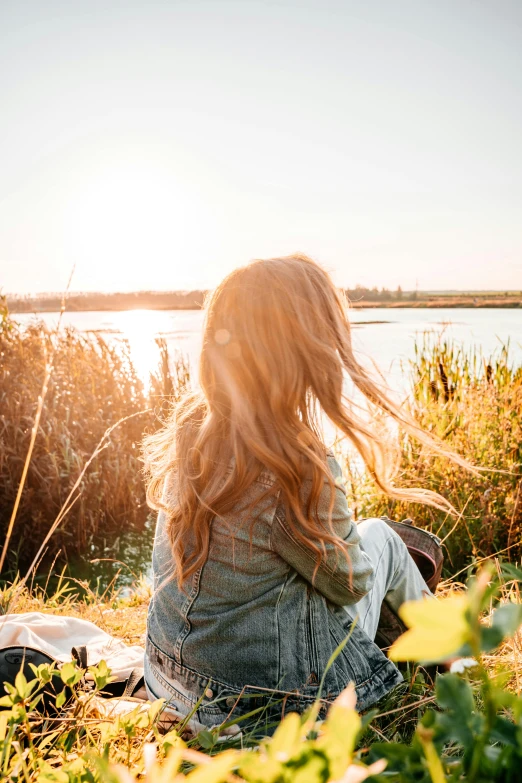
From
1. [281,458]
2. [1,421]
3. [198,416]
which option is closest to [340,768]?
[281,458]

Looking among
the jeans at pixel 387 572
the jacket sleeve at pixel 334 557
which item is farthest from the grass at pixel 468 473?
the jacket sleeve at pixel 334 557

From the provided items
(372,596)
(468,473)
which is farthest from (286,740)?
(468,473)

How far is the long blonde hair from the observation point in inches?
59.7

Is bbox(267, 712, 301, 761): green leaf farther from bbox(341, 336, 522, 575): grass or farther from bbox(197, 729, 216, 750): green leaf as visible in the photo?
bbox(341, 336, 522, 575): grass

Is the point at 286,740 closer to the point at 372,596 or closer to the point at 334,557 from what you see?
the point at 334,557

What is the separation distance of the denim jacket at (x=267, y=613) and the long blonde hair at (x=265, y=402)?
43 millimetres

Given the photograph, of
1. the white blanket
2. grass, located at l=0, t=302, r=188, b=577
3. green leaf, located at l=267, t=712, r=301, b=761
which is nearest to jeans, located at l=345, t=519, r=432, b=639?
the white blanket

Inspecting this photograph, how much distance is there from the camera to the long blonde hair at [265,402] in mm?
1516

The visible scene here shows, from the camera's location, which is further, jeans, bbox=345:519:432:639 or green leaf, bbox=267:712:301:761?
jeans, bbox=345:519:432:639

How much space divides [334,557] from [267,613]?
0.23 meters

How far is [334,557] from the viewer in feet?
4.98

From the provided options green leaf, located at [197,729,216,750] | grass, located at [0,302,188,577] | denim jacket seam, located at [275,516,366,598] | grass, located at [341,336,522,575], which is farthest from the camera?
grass, located at [0,302,188,577]

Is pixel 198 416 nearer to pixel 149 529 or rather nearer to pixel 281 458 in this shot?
pixel 281 458

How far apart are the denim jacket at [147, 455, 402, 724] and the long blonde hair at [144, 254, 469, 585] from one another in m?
0.04
